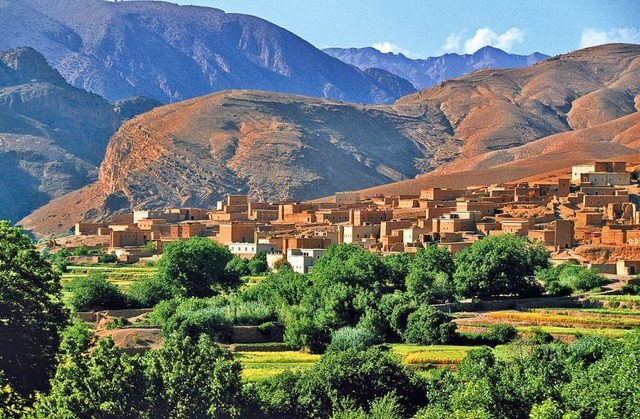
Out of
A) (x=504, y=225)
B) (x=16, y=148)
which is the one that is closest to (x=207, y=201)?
(x=16, y=148)

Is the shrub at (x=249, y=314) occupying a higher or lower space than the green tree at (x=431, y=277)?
lower

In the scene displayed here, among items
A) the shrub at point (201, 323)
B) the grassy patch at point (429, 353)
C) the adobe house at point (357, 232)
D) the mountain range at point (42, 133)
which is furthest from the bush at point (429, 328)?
the mountain range at point (42, 133)

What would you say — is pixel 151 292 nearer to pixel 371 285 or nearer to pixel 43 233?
pixel 371 285

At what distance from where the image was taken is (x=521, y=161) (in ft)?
414

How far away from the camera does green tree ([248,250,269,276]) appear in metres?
60.7

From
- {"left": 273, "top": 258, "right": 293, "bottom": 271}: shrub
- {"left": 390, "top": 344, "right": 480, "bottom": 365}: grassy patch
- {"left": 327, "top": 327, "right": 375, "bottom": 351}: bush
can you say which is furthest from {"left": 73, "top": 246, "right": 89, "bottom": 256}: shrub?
{"left": 390, "top": 344, "right": 480, "bottom": 365}: grassy patch

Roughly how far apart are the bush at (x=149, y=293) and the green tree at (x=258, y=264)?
9654 mm

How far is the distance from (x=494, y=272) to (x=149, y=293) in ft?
47.6

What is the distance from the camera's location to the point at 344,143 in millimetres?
148250

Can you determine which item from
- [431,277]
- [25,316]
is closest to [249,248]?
A: [431,277]

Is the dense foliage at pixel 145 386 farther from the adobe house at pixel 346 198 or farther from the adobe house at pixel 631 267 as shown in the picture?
the adobe house at pixel 346 198

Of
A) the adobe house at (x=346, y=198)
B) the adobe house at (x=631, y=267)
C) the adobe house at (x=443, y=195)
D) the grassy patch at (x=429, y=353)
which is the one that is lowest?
the grassy patch at (x=429, y=353)

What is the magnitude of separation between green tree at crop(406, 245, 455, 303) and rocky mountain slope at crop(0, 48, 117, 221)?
339 ft

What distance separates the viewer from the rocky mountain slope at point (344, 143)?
123 meters
